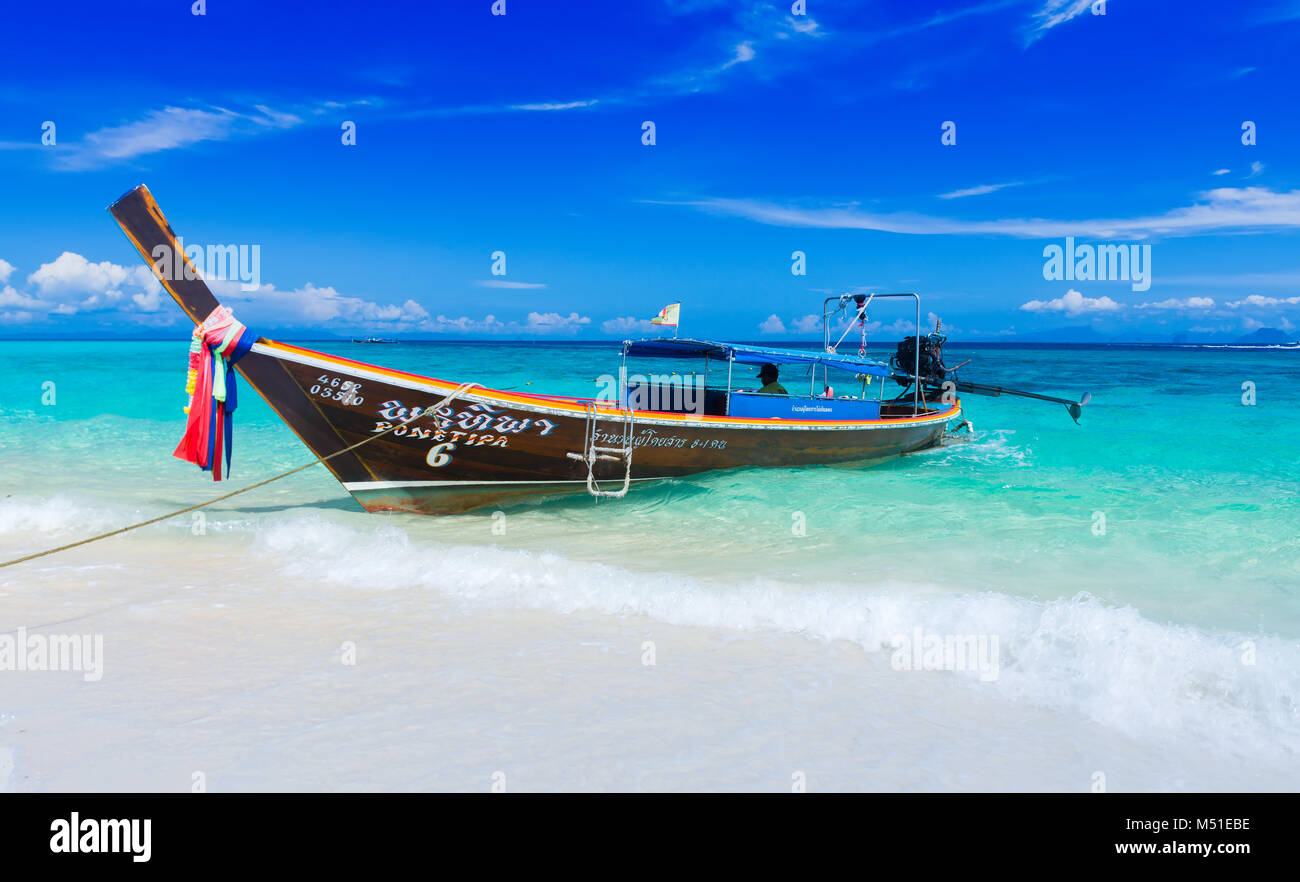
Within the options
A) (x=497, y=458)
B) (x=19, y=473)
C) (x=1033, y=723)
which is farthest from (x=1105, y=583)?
(x=19, y=473)

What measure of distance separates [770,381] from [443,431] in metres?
5.33

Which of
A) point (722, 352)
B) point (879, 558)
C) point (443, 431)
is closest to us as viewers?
point (879, 558)

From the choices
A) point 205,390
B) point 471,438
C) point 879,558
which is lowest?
point 879,558

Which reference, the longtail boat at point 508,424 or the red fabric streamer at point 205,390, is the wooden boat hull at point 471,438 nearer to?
the longtail boat at point 508,424

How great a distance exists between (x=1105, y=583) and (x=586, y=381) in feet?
115

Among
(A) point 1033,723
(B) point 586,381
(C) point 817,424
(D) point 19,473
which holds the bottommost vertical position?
(A) point 1033,723

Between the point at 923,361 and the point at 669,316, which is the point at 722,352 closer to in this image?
the point at 669,316

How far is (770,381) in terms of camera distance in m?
12.1

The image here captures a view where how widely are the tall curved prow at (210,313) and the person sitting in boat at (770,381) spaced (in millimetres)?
6000

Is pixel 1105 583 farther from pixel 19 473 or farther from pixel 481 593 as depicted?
pixel 19 473

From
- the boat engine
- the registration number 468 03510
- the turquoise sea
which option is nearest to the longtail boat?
the registration number 468 03510

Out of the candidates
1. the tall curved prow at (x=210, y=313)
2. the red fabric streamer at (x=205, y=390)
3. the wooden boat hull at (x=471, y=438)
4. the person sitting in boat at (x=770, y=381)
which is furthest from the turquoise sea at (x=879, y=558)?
the person sitting in boat at (x=770, y=381)

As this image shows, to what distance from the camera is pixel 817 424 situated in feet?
39.2

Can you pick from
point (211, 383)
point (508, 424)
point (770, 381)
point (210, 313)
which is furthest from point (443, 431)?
point (770, 381)
